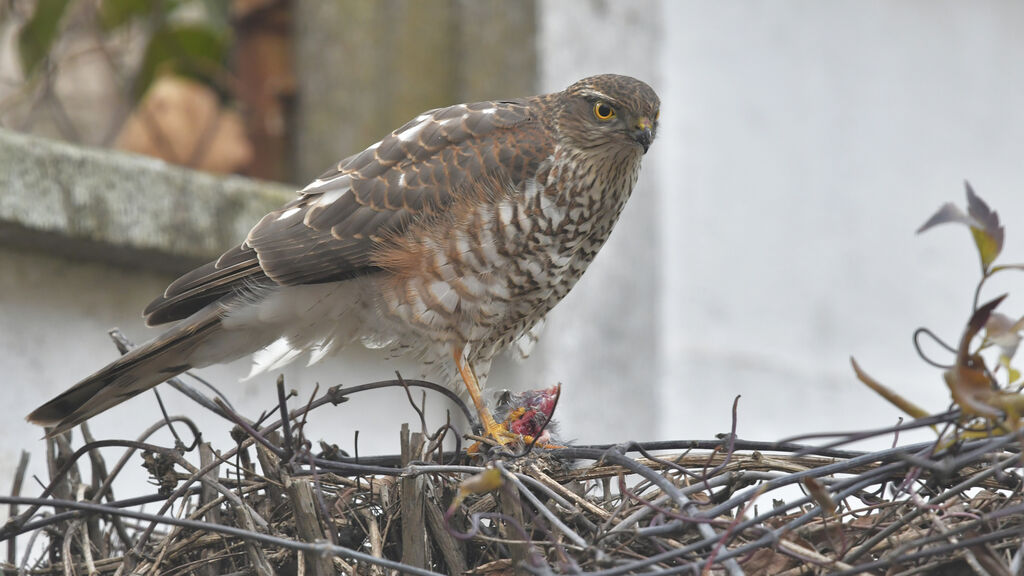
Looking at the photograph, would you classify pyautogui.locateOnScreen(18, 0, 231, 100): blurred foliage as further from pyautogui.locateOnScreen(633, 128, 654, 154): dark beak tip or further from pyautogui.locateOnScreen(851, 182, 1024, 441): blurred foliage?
pyautogui.locateOnScreen(851, 182, 1024, 441): blurred foliage

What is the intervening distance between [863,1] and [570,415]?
210 cm

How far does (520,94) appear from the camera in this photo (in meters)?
4.43

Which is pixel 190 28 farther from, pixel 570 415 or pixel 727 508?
pixel 727 508

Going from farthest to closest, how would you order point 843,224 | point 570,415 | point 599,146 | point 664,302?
point 843,224 < point 664,302 < point 570,415 < point 599,146

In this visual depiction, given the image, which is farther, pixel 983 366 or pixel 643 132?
pixel 643 132

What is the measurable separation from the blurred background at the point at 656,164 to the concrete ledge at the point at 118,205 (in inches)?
0.6

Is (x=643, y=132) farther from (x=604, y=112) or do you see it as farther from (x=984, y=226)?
(x=984, y=226)

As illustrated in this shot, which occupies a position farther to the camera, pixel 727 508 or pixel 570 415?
pixel 570 415

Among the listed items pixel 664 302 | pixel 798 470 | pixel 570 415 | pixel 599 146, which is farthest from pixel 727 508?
pixel 664 302

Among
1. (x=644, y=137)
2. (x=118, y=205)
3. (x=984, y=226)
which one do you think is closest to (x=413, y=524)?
(x=984, y=226)

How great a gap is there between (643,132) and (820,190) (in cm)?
223

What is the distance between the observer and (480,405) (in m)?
2.90

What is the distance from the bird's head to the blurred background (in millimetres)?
1373

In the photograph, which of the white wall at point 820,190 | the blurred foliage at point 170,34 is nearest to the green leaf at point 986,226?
the white wall at point 820,190
